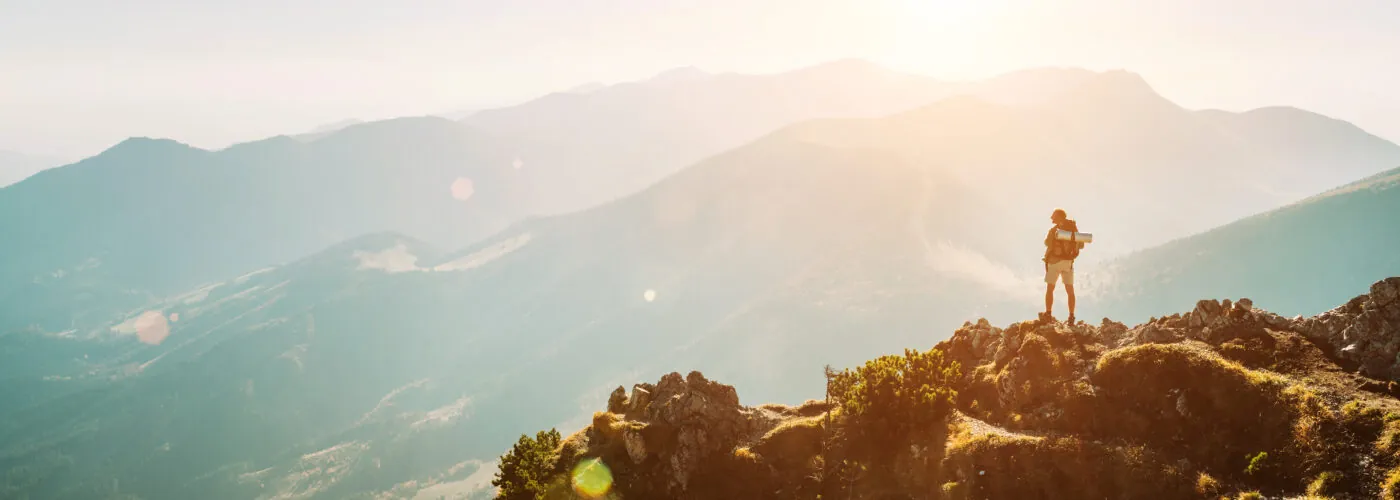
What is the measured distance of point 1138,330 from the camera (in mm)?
35094

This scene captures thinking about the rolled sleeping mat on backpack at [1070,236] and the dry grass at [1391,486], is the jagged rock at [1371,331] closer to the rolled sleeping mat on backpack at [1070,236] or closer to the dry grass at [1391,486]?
the dry grass at [1391,486]

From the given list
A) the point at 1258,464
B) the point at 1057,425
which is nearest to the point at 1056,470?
the point at 1057,425

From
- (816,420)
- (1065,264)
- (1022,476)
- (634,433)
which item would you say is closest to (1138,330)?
(1065,264)

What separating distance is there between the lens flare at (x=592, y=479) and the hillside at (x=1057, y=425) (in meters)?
0.11

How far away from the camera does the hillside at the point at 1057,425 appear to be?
22969mm

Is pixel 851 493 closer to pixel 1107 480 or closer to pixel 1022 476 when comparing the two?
pixel 1022 476

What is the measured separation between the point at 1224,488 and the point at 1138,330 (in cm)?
1452

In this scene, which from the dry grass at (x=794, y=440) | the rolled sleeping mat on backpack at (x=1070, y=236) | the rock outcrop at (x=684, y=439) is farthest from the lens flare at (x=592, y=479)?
the rolled sleeping mat on backpack at (x=1070, y=236)

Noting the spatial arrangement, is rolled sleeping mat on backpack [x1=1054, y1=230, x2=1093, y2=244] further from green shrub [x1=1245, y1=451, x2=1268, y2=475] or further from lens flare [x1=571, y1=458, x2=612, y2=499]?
lens flare [x1=571, y1=458, x2=612, y2=499]

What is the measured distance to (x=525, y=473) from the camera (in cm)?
3450

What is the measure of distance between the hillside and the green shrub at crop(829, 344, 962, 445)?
110 millimetres

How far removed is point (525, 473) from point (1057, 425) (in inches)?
1148

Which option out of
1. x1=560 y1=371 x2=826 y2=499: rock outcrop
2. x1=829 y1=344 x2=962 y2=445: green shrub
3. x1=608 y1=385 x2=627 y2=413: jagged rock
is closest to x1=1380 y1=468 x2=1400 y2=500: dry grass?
x1=829 y1=344 x2=962 y2=445: green shrub

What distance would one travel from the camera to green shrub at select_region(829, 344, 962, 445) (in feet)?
106
